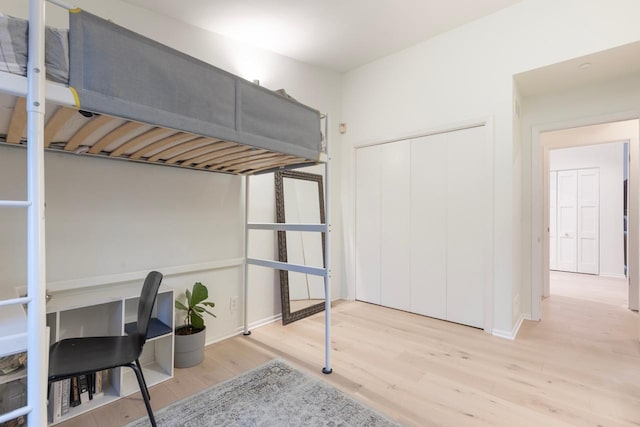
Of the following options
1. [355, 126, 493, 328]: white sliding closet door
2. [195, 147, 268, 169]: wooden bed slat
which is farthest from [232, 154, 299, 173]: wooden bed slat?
[355, 126, 493, 328]: white sliding closet door

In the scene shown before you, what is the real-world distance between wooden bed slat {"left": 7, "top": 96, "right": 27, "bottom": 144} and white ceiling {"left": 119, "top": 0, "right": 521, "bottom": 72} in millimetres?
1282

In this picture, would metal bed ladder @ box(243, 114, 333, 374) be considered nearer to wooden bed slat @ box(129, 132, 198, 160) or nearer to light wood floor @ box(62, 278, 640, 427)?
light wood floor @ box(62, 278, 640, 427)

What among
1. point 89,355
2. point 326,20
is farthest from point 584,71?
point 89,355

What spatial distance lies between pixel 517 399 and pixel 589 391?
500mm

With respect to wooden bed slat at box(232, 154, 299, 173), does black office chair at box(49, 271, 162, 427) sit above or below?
below

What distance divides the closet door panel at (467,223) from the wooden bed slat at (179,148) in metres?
2.35

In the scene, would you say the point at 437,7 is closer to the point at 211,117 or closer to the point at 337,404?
the point at 211,117

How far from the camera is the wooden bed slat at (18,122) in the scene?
1184mm

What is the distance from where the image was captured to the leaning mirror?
123 inches

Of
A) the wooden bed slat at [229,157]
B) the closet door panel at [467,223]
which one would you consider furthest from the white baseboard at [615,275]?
the wooden bed slat at [229,157]

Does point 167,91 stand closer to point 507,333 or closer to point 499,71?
point 499,71

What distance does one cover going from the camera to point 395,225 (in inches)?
135

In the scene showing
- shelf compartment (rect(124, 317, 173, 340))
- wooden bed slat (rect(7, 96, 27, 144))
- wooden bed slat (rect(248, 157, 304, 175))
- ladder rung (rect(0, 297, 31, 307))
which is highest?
wooden bed slat (rect(7, 96, 27, 144))

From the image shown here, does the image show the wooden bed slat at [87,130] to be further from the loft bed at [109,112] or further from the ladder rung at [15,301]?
the ladder rung at [15,301]
